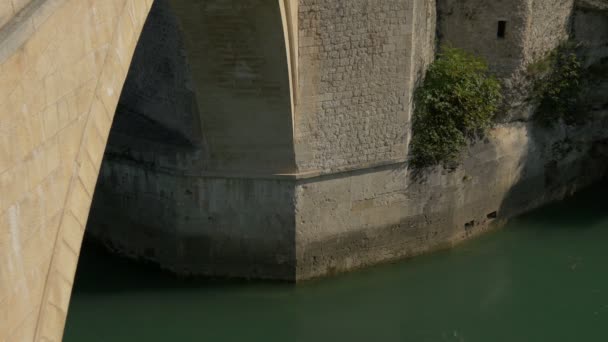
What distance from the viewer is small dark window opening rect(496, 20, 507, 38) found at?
31.1ft

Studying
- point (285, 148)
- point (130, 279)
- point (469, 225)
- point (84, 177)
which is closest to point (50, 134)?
point (84, 177)

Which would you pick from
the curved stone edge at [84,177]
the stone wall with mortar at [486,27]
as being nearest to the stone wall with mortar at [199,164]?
the stone wall with mortar at [486,27]

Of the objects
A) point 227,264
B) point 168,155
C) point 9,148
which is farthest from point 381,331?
point 9,148

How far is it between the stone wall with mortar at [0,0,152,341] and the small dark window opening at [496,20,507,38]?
19.9ft

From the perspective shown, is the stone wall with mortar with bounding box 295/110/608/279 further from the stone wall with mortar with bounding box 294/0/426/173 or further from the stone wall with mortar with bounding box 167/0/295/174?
the stone wall with mortar with bounding box 167/0/295/174

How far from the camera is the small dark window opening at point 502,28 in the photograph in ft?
31.1

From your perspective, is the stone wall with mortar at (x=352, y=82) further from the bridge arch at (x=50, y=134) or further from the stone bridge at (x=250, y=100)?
the bridge arch at (x=50, y=134)

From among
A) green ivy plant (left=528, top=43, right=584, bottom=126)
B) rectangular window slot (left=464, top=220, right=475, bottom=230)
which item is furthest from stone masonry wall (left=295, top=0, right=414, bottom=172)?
green ivy plant (left=528, top=43, right=584, bottom=126)

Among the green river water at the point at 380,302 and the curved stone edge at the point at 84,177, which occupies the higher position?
the curved stone edge at the point at 84,177

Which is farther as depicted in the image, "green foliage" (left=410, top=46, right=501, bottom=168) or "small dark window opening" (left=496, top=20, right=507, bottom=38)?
"small dark window opening" (left=496, top=20, right=507, bottom=38)

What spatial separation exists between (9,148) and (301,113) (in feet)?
17.7

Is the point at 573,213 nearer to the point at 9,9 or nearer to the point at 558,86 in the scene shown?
the point at 558,86

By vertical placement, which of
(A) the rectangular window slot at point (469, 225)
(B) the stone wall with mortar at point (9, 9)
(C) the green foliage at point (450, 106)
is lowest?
(A) the rectangular window slot at point (469, 225)

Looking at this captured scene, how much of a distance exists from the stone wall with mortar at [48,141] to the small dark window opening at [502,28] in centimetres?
605
